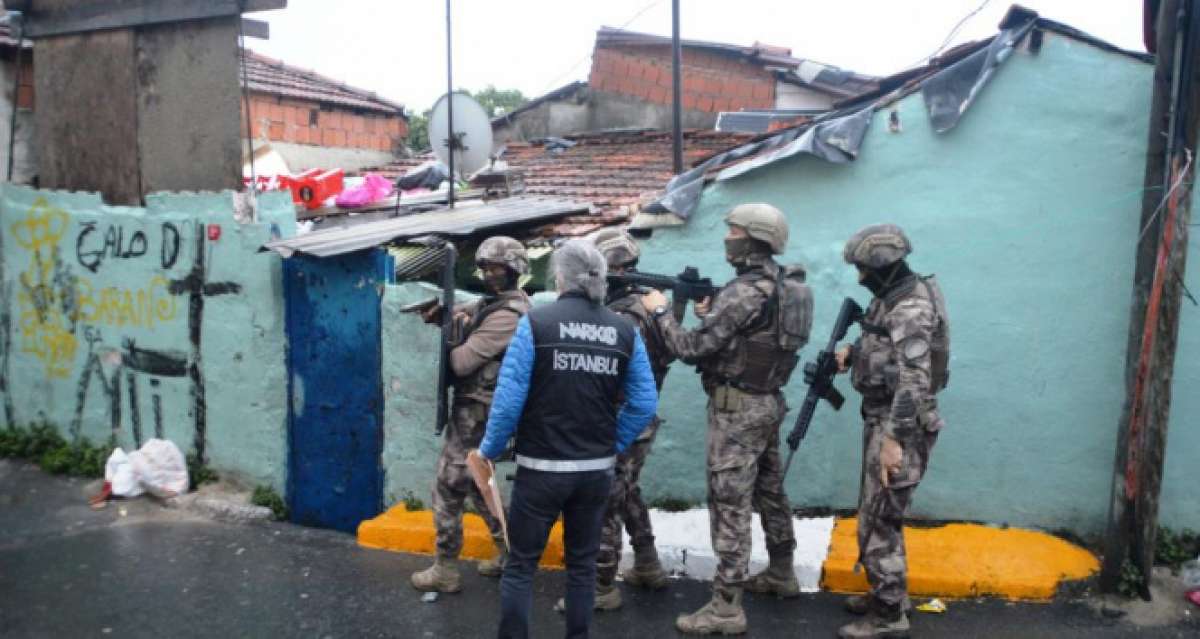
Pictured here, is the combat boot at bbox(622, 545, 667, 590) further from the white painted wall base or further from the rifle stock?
the rifle stock

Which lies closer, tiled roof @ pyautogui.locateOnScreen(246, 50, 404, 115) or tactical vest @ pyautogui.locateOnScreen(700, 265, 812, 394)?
tactical vest @ pyautogui.locateOnScreen(700, 265, 812, 394)

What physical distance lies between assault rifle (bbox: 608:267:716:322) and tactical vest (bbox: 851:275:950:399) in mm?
748

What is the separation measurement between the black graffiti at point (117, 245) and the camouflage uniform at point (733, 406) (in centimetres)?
425

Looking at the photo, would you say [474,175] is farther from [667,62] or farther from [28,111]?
[667,62]

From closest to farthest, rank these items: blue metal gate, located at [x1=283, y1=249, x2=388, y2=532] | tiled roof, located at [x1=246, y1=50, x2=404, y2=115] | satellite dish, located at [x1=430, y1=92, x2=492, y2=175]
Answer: blue metal gate, located at [x1=283, y1=249, x2=388, y2=532] → satellite dish, located at [x1=430, y1=92, x2=492, y2=175] → tiled roof, located at [x1=246, y1=50, x2=404, y2=115]

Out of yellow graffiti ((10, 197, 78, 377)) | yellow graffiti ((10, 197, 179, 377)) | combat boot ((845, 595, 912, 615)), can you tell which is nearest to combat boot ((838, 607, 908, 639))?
combat boot ((845, 595, 912, 615))

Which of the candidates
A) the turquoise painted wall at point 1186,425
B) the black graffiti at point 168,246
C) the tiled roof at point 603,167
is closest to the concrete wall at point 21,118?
the black graffiti at point 168,246

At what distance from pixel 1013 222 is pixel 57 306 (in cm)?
704

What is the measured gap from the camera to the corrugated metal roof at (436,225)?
5727 mm

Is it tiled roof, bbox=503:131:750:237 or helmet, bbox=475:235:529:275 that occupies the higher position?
tiled roof, bbox=503:131:750:237

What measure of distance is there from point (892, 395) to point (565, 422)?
5.12ft

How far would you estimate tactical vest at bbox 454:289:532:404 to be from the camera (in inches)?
181

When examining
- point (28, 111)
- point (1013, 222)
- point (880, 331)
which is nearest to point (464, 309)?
point (880, 331)

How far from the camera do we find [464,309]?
488cm
